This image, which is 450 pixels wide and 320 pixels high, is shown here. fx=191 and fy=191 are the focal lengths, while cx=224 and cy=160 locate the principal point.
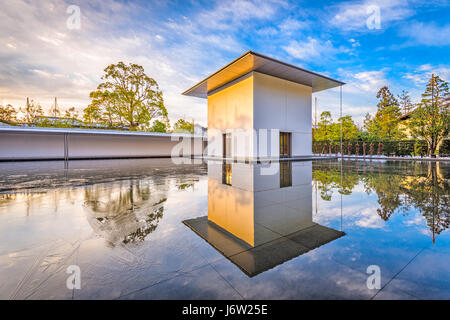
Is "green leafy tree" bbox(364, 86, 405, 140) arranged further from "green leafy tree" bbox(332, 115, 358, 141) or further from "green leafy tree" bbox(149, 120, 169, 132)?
"green leafy tree" bbox(149, 120, 169, 132)

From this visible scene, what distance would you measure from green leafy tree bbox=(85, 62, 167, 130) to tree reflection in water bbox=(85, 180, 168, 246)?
20.2 meters

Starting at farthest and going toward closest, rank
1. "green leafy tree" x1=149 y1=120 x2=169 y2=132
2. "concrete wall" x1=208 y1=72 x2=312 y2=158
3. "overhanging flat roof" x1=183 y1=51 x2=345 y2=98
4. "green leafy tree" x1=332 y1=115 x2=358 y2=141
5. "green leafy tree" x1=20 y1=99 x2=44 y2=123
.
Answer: "green leafy tree" x1=332 y1=115 x2=358 y2=141 → "green leafy tree" x1=149 y1=120 x2=169 y2=132 → "green leafy tree" x1=20 y1=99 x2=44 y2=123 → "concrete wall" x1=208 y1=72 x2=312 y2=158 → "overhanging flat roof" x1=183 y1=51 x2=345 y2=98

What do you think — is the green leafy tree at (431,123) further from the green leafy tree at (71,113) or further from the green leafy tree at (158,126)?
the green leafy tree at (71,113)

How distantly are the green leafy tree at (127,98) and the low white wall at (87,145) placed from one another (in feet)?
12.7

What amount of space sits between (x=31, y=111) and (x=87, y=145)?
14105 millimetres

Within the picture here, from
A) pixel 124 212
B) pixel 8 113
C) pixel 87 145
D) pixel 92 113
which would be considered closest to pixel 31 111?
pixel 8 113

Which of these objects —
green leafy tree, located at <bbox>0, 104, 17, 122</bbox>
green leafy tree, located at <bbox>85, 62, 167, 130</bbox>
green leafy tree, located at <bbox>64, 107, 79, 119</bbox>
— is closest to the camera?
green leafy tree, located at <bbox>85, 62, 167, 130</bbox>

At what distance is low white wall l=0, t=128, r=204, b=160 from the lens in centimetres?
1532

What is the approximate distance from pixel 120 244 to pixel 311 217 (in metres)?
2.40

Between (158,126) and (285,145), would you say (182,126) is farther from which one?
(285,145)

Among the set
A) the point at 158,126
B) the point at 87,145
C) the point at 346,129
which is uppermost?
the point at 158,126

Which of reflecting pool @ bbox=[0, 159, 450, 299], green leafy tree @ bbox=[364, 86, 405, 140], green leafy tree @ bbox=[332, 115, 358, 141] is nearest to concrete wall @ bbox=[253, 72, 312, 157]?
reflecting pool @ bbox=[0, 159, 450, 299]

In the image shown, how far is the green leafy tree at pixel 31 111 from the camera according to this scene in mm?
24078

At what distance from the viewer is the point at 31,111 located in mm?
24359
